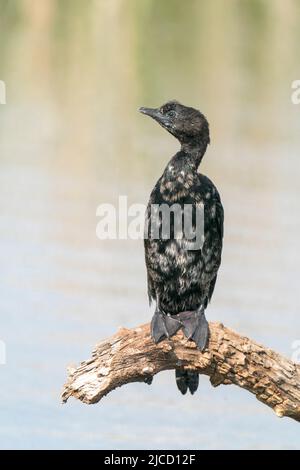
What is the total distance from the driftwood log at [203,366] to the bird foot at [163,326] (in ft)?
0.11

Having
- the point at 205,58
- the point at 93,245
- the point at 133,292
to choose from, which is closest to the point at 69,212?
the point at 93,245

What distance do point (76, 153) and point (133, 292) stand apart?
540 cm

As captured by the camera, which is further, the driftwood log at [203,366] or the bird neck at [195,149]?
the bird neck at [195,149]

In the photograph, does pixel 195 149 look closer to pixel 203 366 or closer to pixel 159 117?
pixel 159 117

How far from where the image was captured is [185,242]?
781cm

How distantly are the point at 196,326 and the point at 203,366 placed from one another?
0.24 meters

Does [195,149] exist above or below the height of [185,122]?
below

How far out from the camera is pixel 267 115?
63.7 ft

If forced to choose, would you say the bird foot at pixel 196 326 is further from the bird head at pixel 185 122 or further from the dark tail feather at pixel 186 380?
the bird head at pixel 185 122

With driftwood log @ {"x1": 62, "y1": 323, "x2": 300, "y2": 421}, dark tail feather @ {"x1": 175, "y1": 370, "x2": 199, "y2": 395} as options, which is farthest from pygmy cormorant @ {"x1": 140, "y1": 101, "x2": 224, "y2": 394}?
driftwood log @ {"x1": 62, "y1": 323, "x2": 300, "y2": 421}

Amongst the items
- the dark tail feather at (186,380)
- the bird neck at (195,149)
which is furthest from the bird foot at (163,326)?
the bird neck at (195,149)

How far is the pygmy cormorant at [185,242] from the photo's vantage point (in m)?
7.83

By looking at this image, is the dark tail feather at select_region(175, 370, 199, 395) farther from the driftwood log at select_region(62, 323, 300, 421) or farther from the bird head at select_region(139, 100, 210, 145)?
the bird head at select_region(139, 100, 210, 145)

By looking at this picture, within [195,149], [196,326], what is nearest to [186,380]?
[196,326]
